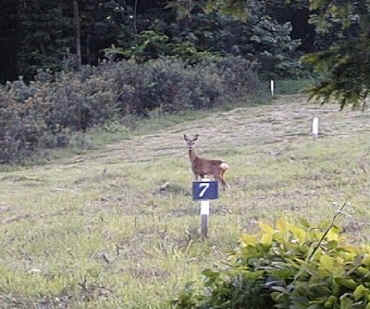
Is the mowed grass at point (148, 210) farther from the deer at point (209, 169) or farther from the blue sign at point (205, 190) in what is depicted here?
the blue sign at point (205, 190)

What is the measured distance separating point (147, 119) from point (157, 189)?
1186cm

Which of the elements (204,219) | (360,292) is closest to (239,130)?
(204,219)

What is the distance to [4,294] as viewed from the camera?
17.4ft

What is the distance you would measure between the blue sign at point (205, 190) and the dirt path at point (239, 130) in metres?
7.10

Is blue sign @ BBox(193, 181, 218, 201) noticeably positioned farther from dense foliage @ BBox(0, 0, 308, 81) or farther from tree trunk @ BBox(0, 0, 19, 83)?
tree trunk @ BBox(0, 0, 19, 83)

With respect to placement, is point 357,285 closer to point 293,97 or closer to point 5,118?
point 5,118

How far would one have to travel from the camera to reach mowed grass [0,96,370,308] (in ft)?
17.9

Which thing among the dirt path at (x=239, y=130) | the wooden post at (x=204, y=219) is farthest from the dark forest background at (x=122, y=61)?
the wooden post at (x=204, y=219)

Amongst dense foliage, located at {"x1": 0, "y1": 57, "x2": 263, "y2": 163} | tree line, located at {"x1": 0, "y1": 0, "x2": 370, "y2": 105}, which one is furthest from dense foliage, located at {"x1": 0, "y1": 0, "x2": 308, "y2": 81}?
dense foliage, located at {"x1": 0, "y1": 57, "x2": 263, "y2": 163}

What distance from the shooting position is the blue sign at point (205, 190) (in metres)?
6.62

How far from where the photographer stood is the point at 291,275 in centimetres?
325

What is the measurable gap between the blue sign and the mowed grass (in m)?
0.42

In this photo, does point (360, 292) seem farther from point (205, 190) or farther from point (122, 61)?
point (122, 61)

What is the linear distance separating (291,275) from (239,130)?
1507 centimetres
